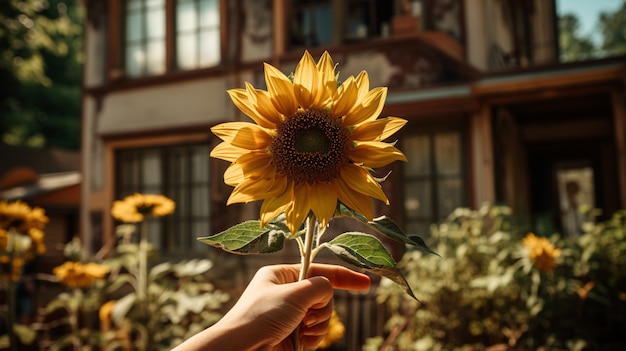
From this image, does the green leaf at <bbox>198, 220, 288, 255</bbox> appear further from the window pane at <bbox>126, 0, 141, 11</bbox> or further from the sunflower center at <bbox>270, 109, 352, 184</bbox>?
the window pane at <bbox>126, 0, 141, 11</bbox>

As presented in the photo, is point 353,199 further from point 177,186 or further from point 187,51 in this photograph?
point 187,51

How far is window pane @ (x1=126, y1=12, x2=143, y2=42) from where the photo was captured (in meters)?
8.77

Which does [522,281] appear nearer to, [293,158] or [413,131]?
[293,158]

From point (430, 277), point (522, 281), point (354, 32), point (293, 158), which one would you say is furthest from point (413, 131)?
point (293, 158)

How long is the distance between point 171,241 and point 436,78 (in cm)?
425

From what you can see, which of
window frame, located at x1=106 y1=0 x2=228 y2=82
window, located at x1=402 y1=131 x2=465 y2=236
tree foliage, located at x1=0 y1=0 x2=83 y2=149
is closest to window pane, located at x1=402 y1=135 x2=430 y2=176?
window, located at x1=402 y1=131 x2=465 y2=236

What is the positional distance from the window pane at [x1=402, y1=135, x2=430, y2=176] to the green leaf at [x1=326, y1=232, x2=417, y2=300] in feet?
19.2

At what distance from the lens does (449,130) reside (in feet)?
21.5

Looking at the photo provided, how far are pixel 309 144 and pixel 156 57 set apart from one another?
8185 mm

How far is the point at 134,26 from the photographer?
29.0ft

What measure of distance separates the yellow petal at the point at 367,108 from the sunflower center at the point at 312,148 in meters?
0.02

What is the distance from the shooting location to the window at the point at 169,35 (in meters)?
8.18

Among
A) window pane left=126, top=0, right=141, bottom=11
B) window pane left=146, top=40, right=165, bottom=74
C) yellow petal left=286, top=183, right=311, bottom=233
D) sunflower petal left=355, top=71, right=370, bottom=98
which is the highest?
window pane left=126, top=0, right=141, bottom=11

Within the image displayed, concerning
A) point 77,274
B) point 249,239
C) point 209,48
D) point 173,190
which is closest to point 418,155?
point 209,48
